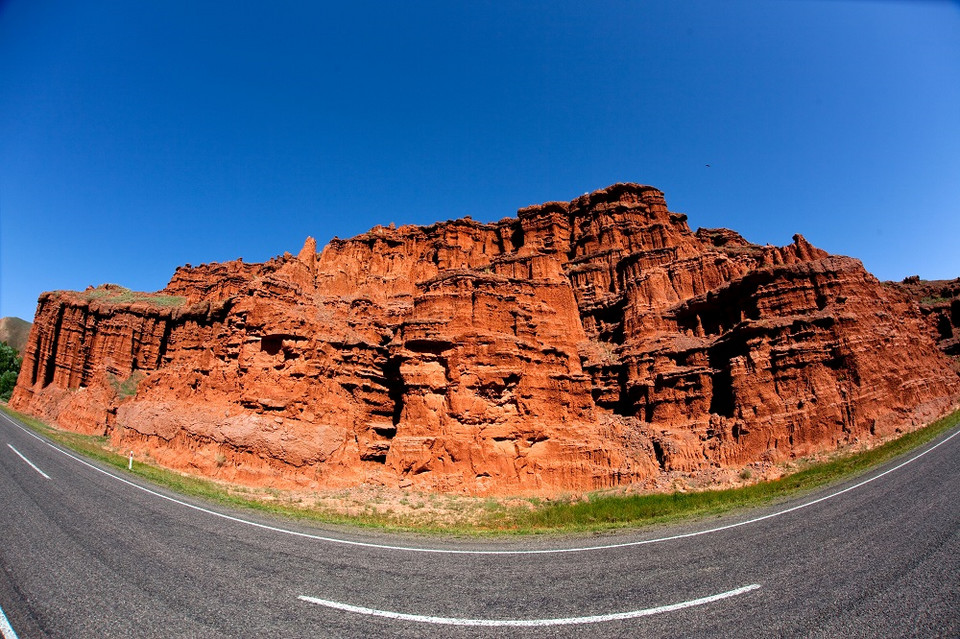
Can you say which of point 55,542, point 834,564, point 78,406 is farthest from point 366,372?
point 78,406

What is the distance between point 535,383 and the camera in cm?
2938

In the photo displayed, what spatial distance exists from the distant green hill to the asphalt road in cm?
17765

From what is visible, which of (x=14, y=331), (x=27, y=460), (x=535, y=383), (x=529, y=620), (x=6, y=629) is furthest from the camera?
(x=14, y=331)

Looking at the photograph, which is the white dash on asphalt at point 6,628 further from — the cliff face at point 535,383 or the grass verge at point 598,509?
the cliff face at point 535,383

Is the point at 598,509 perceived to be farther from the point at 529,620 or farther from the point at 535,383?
the point at 535,383

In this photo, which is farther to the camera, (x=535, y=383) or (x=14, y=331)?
(x=14, y=331)

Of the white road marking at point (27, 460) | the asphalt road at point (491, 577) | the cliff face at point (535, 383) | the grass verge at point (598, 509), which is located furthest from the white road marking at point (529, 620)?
the cliff face at point (535, 383)

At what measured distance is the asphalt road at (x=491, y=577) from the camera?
4.40 m

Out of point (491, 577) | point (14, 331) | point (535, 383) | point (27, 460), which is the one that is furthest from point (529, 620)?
point (14, 331)

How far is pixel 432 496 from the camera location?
75.6ft

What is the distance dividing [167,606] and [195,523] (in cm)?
564

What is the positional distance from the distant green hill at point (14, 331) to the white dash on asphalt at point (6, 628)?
180 metres

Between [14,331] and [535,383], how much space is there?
192456 mm

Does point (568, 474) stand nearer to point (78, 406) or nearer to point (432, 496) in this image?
point (432, 496)
